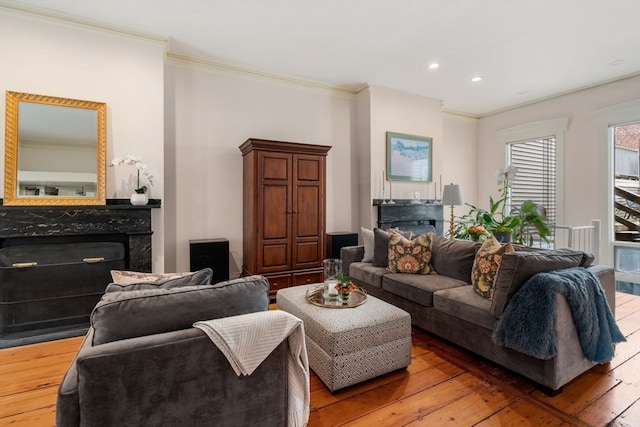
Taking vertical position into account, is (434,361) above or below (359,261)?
below

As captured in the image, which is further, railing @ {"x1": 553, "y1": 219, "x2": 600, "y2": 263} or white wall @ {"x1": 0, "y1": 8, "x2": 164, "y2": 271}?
railing @ {"x1": 553, "y1": 219, "x2": 600, "y2": 263}

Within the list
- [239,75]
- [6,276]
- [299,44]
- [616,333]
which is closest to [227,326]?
[616,333]

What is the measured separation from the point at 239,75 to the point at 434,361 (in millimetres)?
4047

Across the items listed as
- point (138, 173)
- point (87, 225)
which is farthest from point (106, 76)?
point (87, 225)

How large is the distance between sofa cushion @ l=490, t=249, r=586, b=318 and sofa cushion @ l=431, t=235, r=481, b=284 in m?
0.78

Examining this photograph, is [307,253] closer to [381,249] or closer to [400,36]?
[381,249]

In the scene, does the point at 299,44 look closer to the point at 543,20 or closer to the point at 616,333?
the point at 543,20

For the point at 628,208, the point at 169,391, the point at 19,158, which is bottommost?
the point at 169,391

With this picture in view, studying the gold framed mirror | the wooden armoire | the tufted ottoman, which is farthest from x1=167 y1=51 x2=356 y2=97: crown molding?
the tufted ottoman

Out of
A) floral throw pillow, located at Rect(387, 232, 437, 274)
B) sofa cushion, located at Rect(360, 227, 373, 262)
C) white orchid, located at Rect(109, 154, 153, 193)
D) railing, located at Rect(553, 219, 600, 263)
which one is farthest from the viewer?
railing, located at Rect(553, 219, 600, 263)

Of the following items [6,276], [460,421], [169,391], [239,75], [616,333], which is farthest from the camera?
[239,75]

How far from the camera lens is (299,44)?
358 cm

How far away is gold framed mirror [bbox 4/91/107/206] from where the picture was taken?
282 cm

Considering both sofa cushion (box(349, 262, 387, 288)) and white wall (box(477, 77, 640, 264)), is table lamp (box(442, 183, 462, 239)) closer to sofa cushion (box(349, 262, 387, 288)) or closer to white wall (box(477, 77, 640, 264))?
sofa cushion (box(349, 262, 387, 288))
